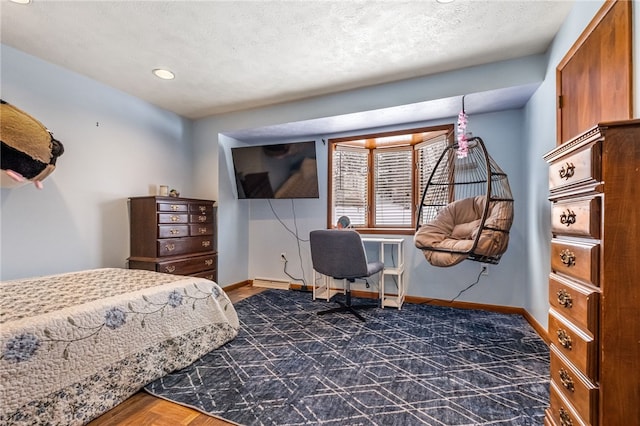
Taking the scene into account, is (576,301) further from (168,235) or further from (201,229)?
(201,229)

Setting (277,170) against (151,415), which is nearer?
(151,415)

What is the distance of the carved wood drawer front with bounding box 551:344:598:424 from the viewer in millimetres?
908

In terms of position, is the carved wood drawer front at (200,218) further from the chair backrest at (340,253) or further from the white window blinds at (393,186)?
the white window blinds at (393,186)

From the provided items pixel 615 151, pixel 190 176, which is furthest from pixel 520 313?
pixel 190 176

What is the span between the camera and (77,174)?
2779 millimetres

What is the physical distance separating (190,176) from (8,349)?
316cm

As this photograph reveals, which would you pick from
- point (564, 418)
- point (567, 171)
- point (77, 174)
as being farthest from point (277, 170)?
point (564, 418)

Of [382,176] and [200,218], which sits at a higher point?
[382,176]

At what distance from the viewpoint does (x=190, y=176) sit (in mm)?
4109

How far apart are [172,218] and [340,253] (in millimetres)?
1960

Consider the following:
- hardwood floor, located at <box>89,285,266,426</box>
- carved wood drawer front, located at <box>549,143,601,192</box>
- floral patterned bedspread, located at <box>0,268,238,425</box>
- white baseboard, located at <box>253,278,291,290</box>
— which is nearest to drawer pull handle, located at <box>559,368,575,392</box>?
carved wood drawer front, located at <box>549,143,601,192</box>

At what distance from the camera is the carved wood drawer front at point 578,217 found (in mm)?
907

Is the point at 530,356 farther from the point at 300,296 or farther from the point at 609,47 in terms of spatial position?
the point at 300,296

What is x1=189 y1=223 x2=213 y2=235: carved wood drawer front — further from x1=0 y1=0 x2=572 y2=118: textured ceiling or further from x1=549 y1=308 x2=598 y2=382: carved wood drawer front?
x1=549 y1=308 x2=598 y2=382: carved wood drawer front
